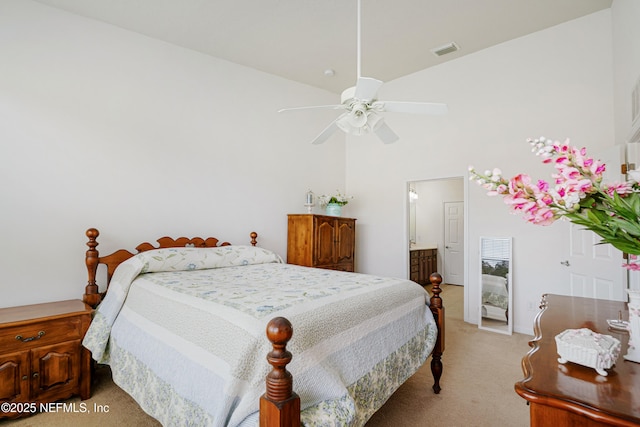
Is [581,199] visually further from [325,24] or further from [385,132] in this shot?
[325,24]

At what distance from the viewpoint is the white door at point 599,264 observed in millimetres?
2873

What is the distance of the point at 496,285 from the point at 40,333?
4.70 meters

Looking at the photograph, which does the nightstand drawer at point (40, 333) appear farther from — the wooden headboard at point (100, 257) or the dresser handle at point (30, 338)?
the wooden headboard at point (100, 257)

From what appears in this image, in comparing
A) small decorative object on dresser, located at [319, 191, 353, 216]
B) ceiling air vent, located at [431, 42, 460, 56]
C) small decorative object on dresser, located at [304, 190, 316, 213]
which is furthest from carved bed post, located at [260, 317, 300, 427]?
ceiling air vent, located at [431, 42, 460, 56]

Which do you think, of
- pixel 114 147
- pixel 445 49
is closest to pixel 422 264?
pixel 445 49

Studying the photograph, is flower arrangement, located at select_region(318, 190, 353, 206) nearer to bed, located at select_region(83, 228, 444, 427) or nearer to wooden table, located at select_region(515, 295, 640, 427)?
bed, located at select_region(83, 228, 444, 427)

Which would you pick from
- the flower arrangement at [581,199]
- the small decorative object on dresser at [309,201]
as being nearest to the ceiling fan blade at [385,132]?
the flower arrangement at [581,199]

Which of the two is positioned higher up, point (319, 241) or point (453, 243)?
point (319, 241)

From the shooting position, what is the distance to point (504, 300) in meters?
4.04

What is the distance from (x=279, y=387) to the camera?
1.17m

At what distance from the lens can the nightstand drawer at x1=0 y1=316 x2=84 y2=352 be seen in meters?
2.17

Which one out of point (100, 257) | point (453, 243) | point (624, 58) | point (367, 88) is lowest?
point (453, 243)

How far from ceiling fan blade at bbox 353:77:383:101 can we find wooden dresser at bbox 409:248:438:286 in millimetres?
4374

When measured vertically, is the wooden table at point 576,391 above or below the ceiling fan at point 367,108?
below
